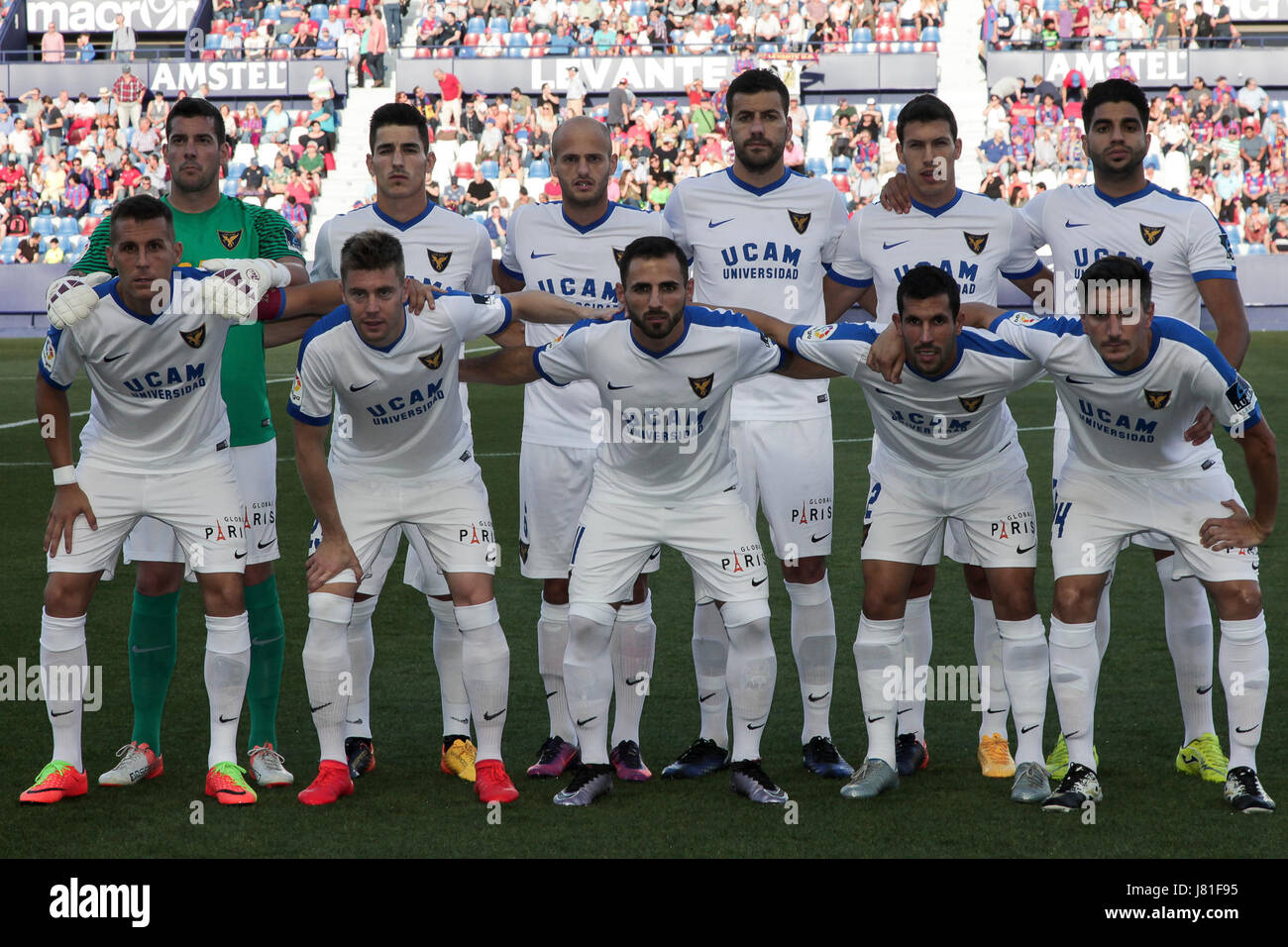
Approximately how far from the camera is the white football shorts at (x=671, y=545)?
574 cm

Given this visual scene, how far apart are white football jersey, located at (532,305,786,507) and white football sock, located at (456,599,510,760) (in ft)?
2.34

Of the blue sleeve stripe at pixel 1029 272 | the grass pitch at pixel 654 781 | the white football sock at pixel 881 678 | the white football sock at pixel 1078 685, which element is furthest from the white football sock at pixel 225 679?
the blue sleeve stripe at pixel 1029 272

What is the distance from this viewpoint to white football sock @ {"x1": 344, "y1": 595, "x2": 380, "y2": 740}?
6.14 meters

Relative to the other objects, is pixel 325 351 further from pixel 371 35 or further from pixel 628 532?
pixel 371 35

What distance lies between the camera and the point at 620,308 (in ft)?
20.3

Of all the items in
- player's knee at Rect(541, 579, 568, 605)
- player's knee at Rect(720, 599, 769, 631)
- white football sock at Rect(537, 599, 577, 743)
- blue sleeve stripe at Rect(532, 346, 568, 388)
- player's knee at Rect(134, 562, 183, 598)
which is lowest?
white football sock at Rect(537, 599, 577, 743)

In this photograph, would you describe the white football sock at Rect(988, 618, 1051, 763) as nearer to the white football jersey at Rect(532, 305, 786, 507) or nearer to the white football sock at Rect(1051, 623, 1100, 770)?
the white football sock at Rect(1051, 623, 1100, 770)

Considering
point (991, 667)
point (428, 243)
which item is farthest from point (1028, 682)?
point (428, 243)

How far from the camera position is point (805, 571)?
630cm

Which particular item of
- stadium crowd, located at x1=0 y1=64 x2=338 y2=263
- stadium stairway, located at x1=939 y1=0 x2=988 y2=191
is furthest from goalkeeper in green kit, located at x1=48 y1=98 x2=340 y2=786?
stadium stairway, located at x1=939 y1=0 x2=988 y2=191

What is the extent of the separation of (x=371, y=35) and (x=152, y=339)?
3018cm

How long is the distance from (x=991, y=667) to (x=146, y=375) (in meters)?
3.54

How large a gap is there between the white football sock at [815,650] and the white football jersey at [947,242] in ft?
3.83
